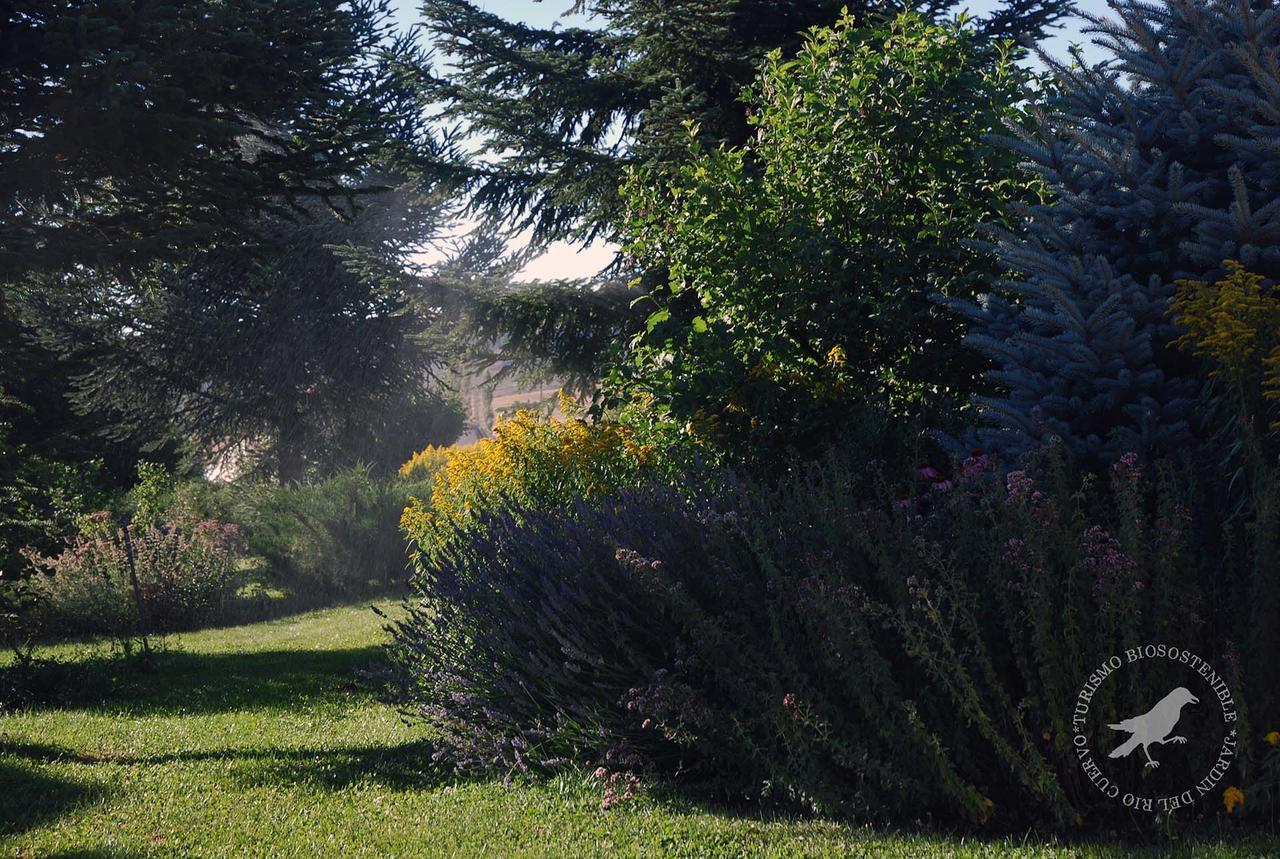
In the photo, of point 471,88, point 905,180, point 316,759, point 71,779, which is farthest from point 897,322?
point 471,88

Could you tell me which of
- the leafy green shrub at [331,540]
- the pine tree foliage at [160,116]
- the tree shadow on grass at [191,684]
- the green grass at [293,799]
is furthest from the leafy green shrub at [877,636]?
the leafy green shrub at [331,540]

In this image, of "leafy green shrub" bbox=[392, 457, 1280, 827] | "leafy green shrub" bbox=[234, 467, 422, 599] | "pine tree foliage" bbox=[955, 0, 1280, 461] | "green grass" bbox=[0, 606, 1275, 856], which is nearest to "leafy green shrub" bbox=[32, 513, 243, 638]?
"leafy green shrub" bbox=[234, 467, 422, 599]

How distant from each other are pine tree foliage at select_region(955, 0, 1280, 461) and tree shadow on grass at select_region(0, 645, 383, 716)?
5.40m

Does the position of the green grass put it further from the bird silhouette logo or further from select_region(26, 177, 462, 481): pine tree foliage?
select_region(26, 177, 462, 481): pine tree foliage

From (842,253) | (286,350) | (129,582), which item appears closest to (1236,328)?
(842,253)

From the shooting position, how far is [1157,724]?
4.34m

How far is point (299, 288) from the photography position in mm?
26906

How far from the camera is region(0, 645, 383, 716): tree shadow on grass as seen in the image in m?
9.36

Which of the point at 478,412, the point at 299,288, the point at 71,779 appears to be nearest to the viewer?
the point at 71,779

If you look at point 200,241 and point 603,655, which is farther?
point 200,241

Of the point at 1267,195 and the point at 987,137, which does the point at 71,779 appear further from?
the point at 1267,195

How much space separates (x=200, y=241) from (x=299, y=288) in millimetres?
19409

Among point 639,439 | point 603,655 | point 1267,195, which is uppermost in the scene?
point 1267,195

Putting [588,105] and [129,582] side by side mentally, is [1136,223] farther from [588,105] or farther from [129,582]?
[129,582]
